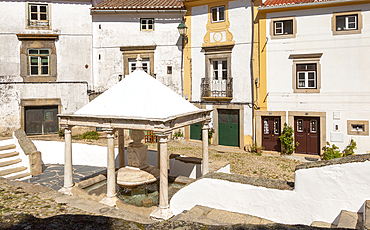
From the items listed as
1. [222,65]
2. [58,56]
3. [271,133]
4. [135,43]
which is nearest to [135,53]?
[135,43]

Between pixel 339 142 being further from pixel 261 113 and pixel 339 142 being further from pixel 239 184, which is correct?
pixel 239 184

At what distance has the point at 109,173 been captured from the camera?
23.5ft

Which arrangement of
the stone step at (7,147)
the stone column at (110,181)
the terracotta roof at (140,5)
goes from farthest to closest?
the terracotta roof at (140,5), the stone step at (7,147), the stone column at (110,181)

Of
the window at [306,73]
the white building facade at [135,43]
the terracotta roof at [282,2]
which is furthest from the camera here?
the white building facade at [135,43]

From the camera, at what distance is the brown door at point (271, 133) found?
14.4 metres

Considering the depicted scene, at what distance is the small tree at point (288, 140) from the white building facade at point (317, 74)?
37 cm

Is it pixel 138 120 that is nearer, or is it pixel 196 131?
pixel 138 120

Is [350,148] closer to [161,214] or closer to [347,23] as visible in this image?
[347,23]

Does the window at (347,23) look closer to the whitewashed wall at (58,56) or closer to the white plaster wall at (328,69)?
the white plaster wall at (328,69)

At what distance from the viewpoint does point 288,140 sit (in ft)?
45.3

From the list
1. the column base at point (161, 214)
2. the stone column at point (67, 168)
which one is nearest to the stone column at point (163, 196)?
the column base at point (161, 214)

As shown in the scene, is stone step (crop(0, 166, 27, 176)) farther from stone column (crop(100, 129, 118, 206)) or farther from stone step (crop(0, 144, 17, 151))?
stone column (crop(100, 129, 118, 206))

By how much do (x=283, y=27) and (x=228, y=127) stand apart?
5.75 m

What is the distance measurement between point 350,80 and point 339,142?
2.83m
